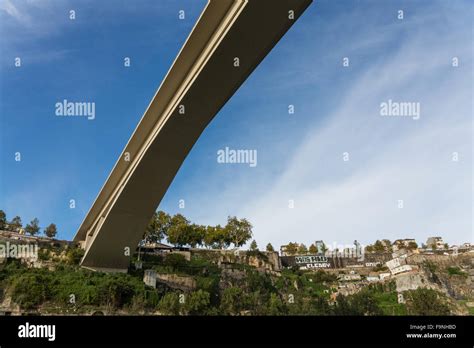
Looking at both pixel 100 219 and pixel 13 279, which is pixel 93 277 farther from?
pixel 13 279

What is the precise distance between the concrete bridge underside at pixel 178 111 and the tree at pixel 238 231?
2171 cm

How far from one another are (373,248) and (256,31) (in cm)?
5877

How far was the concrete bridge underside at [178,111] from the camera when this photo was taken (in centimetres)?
809

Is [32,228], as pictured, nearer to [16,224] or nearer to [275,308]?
[16,224]

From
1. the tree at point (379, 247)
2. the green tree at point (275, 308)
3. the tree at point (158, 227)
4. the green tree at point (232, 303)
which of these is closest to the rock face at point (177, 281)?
the green tree at point (232, 303)

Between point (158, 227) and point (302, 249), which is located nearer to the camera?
point (158, 227)

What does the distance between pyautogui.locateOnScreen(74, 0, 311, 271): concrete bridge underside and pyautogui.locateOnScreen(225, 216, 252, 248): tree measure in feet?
71.2

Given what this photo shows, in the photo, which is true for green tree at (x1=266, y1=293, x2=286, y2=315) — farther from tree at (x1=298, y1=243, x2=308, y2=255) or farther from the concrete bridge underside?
tree at (x1=298, y1=243, x2=308, y2=255)

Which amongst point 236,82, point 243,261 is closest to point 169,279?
point 243,261

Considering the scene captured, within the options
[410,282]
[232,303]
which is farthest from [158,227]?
[410,282]

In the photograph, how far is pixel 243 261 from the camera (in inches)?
1495

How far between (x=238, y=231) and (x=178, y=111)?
1218 inches

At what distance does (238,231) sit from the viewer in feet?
135

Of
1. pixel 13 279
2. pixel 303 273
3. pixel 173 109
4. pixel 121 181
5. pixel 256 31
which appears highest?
pixel 256 31
